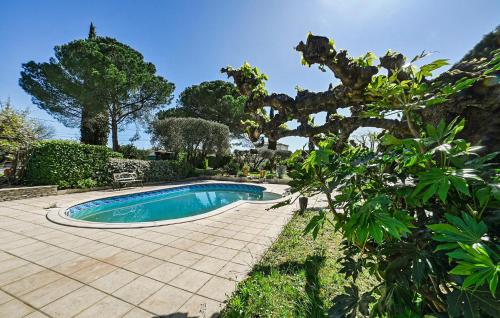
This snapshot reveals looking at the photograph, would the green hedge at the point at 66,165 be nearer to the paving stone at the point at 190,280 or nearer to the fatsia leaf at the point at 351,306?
the paving stone at the point at 190,280

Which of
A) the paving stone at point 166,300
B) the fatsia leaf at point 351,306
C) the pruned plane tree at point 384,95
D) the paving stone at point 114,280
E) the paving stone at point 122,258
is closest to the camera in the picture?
the pruned plane tree at point 384,95

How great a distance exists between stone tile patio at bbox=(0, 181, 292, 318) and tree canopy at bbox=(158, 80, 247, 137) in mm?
25007

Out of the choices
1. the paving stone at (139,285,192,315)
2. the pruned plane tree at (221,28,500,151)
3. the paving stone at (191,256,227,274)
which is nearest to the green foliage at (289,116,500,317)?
the pruned plane tree at (221,28,500,151)

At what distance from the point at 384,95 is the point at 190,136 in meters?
21.4

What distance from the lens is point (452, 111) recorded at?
6.43ft

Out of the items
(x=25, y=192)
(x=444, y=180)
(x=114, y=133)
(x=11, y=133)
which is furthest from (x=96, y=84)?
(x=444, y=180)

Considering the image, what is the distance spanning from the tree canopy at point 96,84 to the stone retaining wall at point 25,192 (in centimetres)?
994

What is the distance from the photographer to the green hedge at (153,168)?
47.9ft

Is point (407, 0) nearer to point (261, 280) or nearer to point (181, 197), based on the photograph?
point (261, 280)

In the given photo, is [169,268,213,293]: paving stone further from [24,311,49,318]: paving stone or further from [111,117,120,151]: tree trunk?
[111,117,120,151]: tree trunk

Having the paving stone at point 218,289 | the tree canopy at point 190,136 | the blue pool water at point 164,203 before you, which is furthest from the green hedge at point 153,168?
the paving stone at point 218,289

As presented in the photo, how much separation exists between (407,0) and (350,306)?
547 centimetres

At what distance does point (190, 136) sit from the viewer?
71.3ft

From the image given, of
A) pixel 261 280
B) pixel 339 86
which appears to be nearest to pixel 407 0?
pixel 339 86
